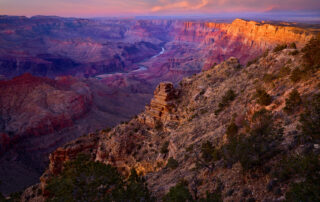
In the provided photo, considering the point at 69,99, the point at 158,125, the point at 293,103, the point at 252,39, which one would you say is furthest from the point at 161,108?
the point at 252,39

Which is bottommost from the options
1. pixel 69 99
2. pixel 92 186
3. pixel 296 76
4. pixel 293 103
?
pixel 69 99

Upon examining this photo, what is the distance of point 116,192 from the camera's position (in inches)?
292

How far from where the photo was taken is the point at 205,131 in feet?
51.4

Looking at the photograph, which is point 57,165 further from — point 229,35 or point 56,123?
point 229,35

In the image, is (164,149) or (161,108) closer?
(164,149)

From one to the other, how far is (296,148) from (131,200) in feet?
20.5

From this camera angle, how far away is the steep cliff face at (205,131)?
319 inches

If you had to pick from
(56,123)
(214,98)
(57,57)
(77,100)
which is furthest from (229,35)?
(57,57)

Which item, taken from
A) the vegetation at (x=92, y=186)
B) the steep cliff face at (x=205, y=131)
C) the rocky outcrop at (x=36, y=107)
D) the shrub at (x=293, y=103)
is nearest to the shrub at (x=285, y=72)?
the steep cliff face at (x=205, y=131)

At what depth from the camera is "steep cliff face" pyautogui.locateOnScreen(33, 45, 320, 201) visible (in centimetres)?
810

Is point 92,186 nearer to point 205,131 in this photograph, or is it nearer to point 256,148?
point 256,148

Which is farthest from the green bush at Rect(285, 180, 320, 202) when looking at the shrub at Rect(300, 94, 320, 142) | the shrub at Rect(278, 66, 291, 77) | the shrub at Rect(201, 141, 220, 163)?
the shrub at Rect(278, 66, 291, 77)

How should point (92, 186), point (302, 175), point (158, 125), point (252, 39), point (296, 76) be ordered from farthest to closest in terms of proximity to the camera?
point (252, 39) < point (158, 125) < point (296, 76) < point (92, 186) < point (302, 175)

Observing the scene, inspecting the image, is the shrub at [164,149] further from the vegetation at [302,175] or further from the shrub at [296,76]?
the vegetation at [302,175]
